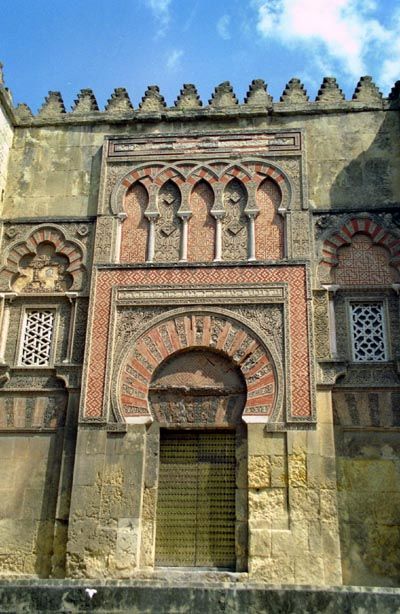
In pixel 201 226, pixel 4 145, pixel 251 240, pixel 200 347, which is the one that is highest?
pixel 4 145

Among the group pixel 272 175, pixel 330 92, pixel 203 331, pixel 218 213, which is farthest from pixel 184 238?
pixel 330 92

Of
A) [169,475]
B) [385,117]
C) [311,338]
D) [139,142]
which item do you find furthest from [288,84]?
→ [169,475]

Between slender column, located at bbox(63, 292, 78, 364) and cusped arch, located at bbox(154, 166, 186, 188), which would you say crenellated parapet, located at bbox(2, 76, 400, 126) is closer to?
cusped arch, located at bbox(154, 166, 186, 188)

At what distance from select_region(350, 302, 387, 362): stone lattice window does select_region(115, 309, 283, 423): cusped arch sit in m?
1.16

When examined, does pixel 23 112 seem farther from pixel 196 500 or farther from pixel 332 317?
pixel 196 500

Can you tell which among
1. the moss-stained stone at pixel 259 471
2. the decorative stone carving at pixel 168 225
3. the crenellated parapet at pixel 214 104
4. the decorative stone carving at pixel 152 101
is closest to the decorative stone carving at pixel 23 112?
the crenellated parapet at pixel 214 104

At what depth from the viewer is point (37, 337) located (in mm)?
9430

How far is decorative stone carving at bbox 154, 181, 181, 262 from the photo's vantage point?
9.64m

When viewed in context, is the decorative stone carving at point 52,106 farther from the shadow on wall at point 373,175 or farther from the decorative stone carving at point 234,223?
the shadow on wall at point 373,175

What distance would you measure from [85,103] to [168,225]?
2.60 meters

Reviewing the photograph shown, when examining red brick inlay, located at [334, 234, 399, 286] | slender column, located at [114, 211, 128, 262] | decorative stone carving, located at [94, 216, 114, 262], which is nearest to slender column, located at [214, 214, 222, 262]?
slender column, located at [114, 211, 128, 262]

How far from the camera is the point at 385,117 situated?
10.2 meters

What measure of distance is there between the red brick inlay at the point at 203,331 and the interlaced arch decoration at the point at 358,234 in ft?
1.58

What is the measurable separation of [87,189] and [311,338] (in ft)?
13.1
